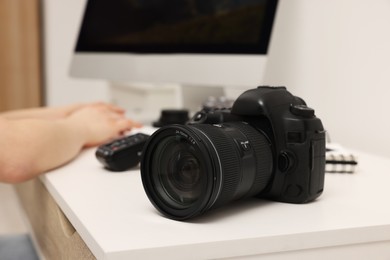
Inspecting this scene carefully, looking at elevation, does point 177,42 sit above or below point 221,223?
above

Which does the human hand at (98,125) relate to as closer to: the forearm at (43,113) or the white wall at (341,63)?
the forearm at (43,113)

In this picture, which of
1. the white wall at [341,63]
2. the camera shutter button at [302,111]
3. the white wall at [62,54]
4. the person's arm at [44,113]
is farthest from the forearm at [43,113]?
the white wall at [62,54]

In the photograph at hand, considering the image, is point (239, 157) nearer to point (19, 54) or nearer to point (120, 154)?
point (120, 154)

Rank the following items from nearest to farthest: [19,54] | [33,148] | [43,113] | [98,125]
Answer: [33,148]
[98,125]
[43,113]
[19,54]

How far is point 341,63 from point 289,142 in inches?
17.1

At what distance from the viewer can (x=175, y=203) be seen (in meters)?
0.42

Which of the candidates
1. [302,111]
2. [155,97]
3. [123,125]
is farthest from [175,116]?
[155,97]

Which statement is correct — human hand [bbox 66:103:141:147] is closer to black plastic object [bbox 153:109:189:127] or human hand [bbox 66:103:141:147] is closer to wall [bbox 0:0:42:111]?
black plastic object [bbox 153:109:189:127]

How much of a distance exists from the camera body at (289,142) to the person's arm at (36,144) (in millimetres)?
261

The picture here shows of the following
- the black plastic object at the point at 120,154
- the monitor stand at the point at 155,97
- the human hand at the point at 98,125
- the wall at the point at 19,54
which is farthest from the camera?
the wall at the point at 19,54

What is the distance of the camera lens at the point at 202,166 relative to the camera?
1.30 ft

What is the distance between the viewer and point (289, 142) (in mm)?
456

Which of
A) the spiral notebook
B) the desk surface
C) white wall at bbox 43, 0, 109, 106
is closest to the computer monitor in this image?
the spiral notebook

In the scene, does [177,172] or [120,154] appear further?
[120,154]
